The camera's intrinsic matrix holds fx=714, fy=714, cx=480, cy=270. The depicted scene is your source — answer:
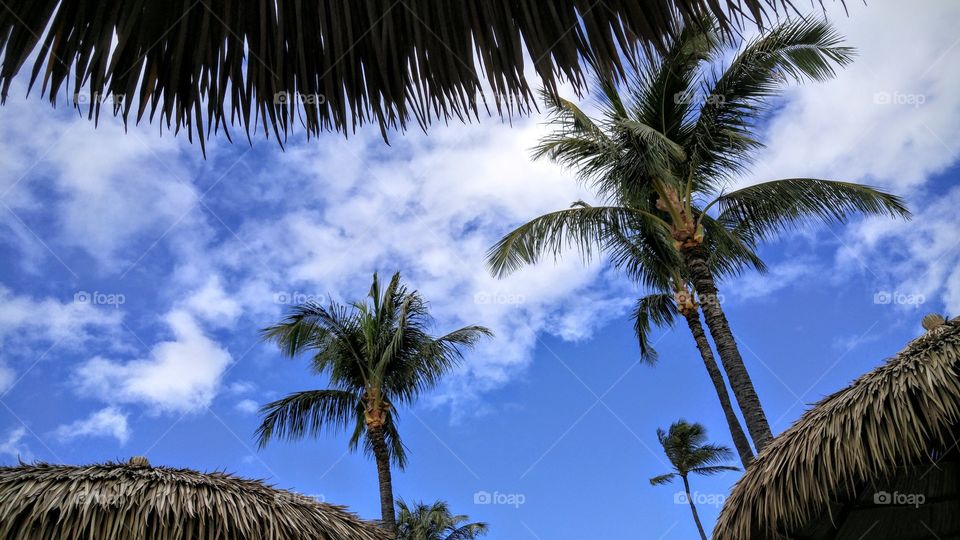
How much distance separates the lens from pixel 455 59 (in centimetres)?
173

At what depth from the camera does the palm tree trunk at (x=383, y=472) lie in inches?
613

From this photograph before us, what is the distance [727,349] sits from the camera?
1000 centimetres

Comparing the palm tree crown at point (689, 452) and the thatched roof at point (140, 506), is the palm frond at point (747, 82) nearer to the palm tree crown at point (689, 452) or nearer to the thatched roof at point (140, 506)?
the thatched roof at point (140, 506)

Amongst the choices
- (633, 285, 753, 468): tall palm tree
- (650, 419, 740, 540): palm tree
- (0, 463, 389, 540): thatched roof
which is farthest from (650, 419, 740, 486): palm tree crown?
(0, 463, 389, 540): thatched roof

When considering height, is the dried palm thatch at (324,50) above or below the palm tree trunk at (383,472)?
below

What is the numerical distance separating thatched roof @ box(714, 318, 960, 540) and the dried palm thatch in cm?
415

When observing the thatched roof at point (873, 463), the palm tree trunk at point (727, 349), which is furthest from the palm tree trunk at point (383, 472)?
the thatched roof at point (873, 463)

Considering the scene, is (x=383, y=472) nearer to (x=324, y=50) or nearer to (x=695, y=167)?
(x=695, y=167)

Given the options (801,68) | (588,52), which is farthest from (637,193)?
(588,52)

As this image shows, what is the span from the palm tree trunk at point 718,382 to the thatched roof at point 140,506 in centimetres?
1017

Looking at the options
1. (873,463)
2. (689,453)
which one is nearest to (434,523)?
(689,453)

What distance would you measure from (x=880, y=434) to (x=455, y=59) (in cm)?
456

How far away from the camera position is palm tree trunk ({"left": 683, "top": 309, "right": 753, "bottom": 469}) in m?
13.3

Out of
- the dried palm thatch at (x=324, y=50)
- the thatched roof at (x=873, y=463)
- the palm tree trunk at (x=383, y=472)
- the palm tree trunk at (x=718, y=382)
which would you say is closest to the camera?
the dried palm thatch at (x=324, y=50)
